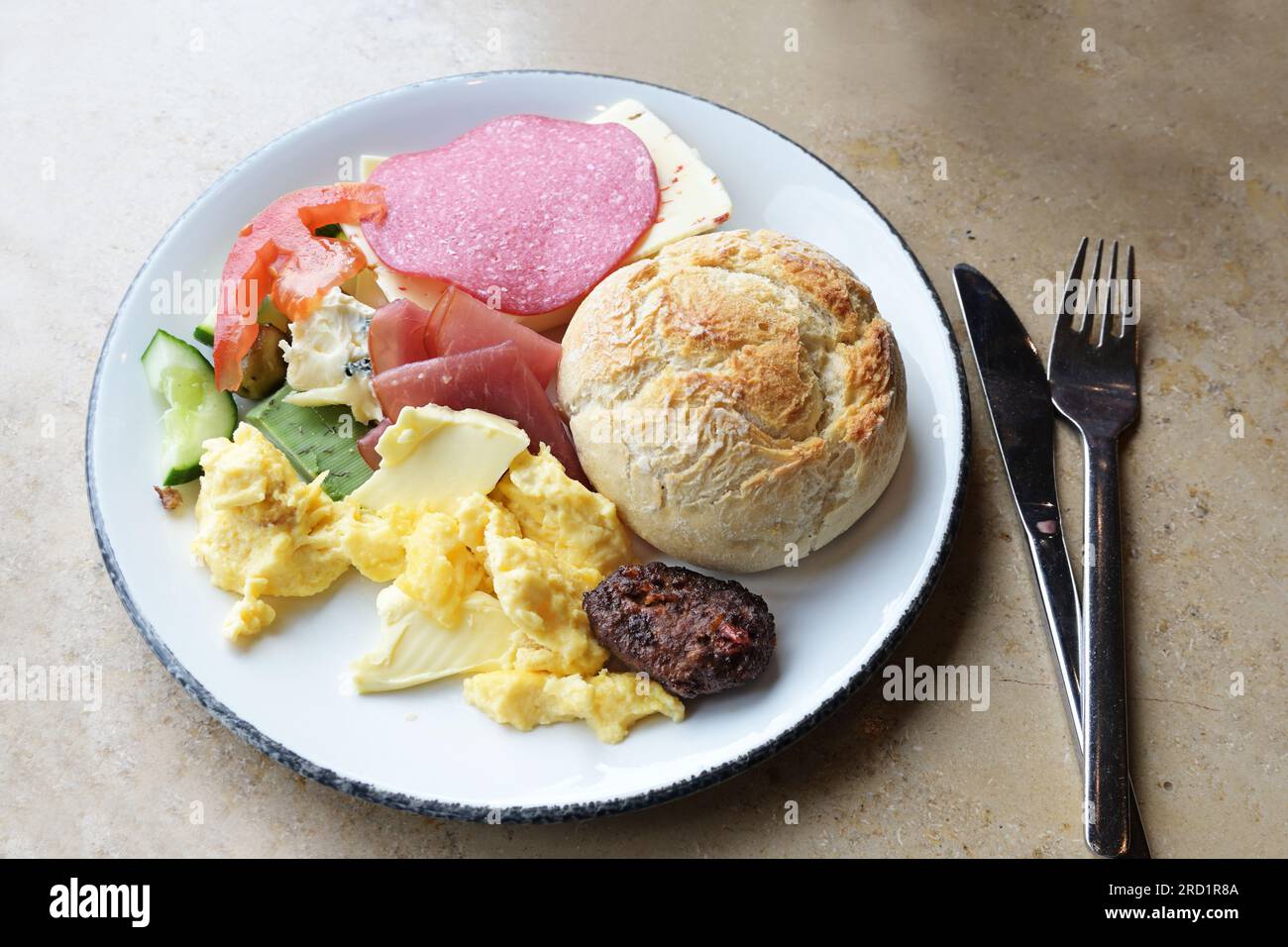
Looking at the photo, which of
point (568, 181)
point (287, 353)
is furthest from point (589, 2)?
point (287, 353)

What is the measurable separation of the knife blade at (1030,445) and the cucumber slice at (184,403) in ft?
7.06

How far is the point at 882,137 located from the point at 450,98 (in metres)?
1.57

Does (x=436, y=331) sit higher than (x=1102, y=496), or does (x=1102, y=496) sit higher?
(x=436, y=331)

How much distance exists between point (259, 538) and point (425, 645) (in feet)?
1.56

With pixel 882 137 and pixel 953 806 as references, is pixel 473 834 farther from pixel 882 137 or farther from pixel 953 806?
pixel 882 137

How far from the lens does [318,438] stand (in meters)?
2.76

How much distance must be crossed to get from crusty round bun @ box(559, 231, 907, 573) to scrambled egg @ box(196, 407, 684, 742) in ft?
0.58

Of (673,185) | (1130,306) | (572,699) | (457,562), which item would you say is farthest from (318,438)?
(1130,306)

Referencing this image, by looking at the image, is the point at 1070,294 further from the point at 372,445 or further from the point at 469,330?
the point at 372,445

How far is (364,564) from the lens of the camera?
99.2 inches

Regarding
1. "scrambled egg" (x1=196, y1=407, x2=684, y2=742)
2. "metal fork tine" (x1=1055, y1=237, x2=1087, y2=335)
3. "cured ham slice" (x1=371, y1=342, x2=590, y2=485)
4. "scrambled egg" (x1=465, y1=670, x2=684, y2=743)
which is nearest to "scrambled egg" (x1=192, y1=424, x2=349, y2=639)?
"scrambled egg" (x1=196, y1=407, x2=684, y2=742)

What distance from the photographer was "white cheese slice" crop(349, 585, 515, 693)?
241 cm

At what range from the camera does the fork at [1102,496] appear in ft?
7.91

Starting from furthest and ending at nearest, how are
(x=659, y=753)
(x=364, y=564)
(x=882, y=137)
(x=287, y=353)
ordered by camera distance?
(x=882, y=137)
(x=287, y=353)
(x=364, y=564)
(x=659, y=753)
